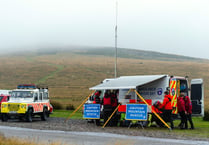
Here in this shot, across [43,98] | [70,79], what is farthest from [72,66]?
[43,98]

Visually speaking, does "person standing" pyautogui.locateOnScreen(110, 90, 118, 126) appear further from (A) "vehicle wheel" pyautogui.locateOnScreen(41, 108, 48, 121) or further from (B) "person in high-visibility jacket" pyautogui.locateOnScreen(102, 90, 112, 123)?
(A) "vehicle wheel" pyautogui.locateOnScreen(41, 108, 48, 121)

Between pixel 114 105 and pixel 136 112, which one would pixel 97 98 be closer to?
pixel 114 105

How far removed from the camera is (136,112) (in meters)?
17.8

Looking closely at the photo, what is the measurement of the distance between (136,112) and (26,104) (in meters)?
7.78

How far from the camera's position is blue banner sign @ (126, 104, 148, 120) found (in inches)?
691

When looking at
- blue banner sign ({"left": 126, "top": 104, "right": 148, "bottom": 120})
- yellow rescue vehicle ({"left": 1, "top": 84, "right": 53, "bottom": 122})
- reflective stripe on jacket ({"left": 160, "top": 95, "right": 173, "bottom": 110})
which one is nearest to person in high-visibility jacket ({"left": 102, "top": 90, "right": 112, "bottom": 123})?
blue banner sign ({"left": 126, "top": 104, "right": 148, "bottom": 120})

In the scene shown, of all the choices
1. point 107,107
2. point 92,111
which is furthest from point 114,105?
point 92,111

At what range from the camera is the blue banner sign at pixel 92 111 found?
19497 mm

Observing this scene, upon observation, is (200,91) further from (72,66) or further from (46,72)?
(72,66)

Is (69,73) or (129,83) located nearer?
(129,83)

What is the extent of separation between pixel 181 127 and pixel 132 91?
318cm

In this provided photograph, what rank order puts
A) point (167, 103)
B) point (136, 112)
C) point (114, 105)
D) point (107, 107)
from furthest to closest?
1. point (114, 105)
2. point (107, 107)
3. point (136, 112)
4. point (167, 103)

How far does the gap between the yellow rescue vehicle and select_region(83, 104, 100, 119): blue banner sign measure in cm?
452

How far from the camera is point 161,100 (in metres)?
18.7
